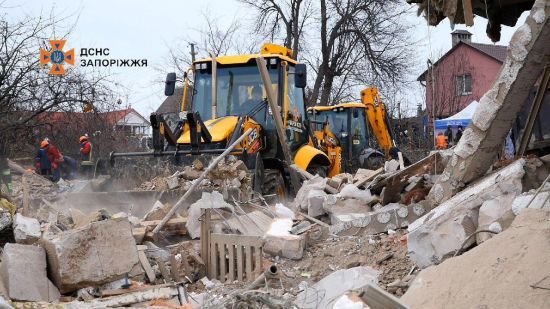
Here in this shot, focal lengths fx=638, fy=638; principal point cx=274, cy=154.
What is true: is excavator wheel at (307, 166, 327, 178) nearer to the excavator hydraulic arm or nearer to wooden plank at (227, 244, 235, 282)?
wooden plank at (227, 244, 235, 282)

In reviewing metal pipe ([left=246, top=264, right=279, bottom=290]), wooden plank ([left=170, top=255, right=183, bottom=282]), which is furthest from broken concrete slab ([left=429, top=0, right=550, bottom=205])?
wooden plank ([left=170, top=255, right=183, bottom=282])

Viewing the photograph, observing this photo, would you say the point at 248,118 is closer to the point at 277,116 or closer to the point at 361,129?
the point at 277,116

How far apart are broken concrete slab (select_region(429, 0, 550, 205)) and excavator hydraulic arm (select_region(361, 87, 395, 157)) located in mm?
11279

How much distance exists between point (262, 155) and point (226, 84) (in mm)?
1385

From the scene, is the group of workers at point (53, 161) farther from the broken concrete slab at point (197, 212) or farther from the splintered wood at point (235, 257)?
the splintered wood at point (235, 257)

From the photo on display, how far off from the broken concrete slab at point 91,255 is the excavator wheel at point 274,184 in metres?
4.32

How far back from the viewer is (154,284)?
245 inches

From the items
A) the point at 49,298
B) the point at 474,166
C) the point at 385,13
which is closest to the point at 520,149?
the point at 474,166

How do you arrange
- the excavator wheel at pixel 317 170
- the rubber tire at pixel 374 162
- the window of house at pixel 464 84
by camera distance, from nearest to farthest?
the excavator wheel at pixel 317 170
the rubber tire at pixel 374 162
the window of house at pixel 464 84

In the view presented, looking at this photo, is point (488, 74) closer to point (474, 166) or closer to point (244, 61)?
point (244, 61)

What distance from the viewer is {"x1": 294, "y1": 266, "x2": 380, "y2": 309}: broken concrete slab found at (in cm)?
525

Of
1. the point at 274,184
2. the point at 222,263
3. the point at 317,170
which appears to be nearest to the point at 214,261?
the point at 222,263

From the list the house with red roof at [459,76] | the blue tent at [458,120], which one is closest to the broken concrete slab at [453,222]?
the blue tent at [458,120]

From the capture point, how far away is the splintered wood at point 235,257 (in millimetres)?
6415
